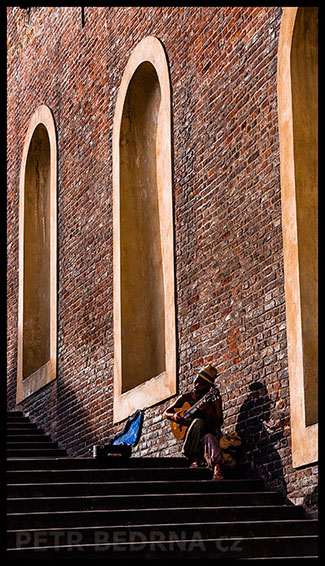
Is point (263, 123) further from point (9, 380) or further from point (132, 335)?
point (9, 380)

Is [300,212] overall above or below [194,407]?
above

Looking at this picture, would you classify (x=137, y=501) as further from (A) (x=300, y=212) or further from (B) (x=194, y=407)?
(A) (x=300, y=212)

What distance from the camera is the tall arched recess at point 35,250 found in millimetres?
16031

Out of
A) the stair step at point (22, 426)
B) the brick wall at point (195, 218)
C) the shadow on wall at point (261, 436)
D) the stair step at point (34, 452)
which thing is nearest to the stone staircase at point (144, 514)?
the shadow on wall at point (261, 436)

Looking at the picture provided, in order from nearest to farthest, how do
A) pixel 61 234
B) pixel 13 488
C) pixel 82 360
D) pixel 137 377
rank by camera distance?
1. pixel 13 488
2. pixel 137 377
3. pixel 82 360
4. pixel 61 234

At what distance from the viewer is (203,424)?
29.0ft

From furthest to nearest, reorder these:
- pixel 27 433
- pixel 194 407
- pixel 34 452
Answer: pixel 27 433
pixel 34 452
pixel 194 407

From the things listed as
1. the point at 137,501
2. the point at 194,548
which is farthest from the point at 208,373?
the point at 194,548

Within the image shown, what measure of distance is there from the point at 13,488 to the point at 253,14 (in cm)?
487

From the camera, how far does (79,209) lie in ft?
46.2

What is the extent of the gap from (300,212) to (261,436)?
1901 mm

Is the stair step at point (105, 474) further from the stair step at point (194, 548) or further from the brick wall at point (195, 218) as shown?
the stair step at point (194, 548)

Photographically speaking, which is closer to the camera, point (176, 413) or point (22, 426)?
point (176, 413)
